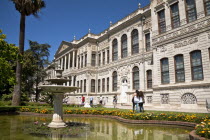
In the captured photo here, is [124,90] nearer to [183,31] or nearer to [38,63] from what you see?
[183,31]

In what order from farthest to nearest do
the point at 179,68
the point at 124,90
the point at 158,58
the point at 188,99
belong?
the point at 124,90 < the point at 158,58 < the point at 179,68 < the point at 188,99

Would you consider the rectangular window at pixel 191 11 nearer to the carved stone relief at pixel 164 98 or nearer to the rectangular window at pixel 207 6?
the rectangular window at pixel 207 6

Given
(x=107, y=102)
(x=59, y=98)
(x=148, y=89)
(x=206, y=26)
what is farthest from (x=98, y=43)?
(x=59, y=98)

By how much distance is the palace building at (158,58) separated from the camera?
54.0 feet

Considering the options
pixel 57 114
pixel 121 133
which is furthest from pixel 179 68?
pixel 57 114

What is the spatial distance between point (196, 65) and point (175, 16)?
640 cm

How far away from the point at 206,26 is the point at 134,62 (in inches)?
483

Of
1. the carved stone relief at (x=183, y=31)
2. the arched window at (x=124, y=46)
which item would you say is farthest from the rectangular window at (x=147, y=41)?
the arched window at (x=124, y=46)

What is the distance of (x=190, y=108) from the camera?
16188 mm

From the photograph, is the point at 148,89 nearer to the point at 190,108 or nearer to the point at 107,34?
the point at 190,108

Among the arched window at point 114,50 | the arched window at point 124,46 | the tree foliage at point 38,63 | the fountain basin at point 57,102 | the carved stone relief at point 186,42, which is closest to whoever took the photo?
the fountain basin at point 57,102

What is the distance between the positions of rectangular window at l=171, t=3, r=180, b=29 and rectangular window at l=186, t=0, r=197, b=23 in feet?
3.99

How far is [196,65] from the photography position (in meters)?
16.7

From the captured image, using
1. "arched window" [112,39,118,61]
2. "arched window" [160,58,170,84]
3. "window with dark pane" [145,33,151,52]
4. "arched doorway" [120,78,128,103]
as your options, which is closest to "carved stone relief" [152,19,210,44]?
"arched window" [160,58,170,84]
